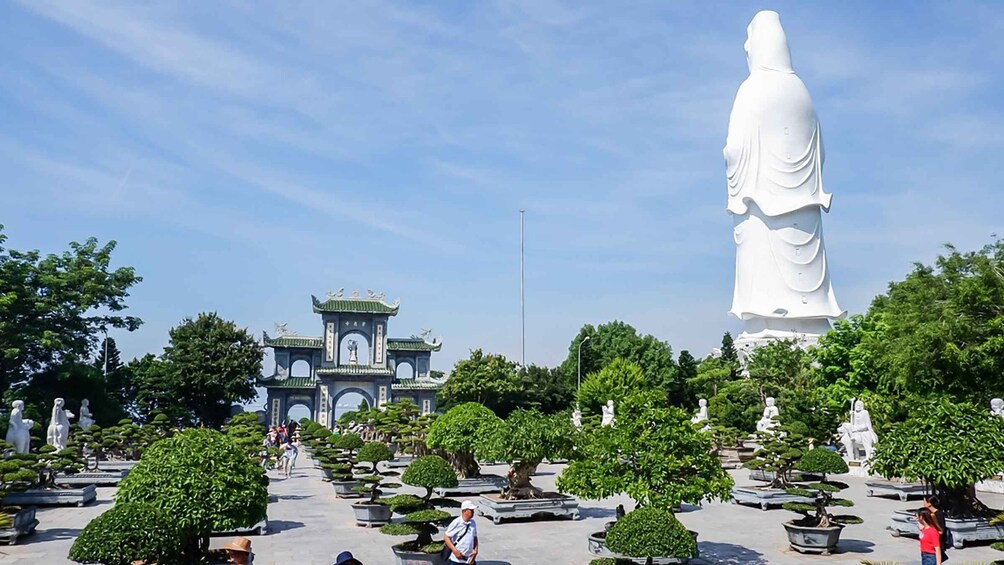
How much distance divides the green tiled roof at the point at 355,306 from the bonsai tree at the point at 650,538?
36.9 meters

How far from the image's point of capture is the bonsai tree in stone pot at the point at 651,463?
10461mm

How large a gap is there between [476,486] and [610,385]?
2122cm

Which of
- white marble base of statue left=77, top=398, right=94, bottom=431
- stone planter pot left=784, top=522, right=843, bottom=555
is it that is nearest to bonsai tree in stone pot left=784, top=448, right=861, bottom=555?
stone planter pot left=784, top=522, right=843, bottom=555

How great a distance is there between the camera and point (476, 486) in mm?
19234

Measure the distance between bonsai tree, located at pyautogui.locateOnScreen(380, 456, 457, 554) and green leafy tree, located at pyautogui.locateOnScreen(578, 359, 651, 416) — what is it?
86.1 feet

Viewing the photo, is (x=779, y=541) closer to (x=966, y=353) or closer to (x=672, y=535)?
(x=672, y=535)

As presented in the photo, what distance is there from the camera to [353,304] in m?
45.8

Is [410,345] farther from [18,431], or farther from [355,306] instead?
[18,431]

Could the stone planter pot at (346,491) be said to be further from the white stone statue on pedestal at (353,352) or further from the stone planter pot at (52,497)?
the white stone statue on pedestal at (353,352)

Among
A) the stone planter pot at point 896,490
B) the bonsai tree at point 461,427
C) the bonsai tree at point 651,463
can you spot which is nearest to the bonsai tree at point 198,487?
the bonsai tree at point 651,463

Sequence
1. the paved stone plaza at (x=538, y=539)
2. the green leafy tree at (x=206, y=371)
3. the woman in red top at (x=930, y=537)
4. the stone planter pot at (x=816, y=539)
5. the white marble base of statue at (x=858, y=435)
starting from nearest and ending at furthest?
the woman in red top at (x=930, y=537)
the paved stone plaza at (x=538, y=539)
the stone planter pot at (x=816, y=539)
the white marble base of statue at (x=858, y=435)
the green leafy tree at (x=206, y=371)

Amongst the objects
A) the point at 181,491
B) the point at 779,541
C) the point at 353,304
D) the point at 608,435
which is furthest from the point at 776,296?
the point at 181,491

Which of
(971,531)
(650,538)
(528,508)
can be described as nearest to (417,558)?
(650,538)

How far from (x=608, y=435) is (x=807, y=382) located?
25807 millimetres
